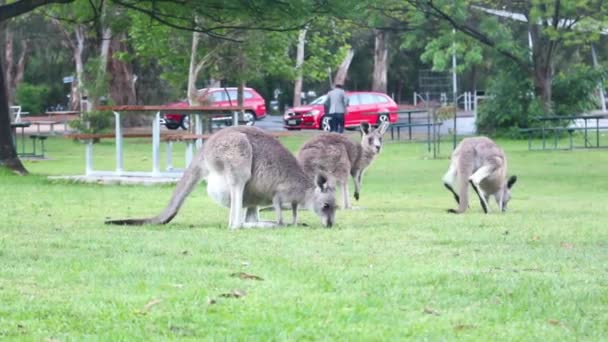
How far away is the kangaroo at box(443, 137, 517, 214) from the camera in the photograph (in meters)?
15.3

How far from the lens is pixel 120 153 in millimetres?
22469

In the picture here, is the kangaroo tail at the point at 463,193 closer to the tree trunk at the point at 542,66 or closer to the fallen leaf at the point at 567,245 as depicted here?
the fallen leaf at the point at 567,245

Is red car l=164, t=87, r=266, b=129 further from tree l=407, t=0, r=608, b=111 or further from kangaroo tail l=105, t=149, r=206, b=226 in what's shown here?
kangaroo tail l=105, t=149, r=206, b=226

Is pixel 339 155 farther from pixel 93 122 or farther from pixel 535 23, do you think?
pixel 535 23

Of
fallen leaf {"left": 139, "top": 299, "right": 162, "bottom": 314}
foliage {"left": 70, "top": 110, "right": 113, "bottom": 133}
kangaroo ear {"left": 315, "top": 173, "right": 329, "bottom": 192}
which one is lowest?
fallen leaf {"left": 139, "top": 299, "right": 162, "bottom": 314}

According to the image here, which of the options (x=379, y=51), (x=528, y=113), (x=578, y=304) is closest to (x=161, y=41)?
(x=528, y=113)

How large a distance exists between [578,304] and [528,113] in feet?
109

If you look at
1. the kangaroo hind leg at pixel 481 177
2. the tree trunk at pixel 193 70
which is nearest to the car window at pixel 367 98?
the tree trunk at pixel 193 70

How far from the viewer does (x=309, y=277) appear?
8375mm

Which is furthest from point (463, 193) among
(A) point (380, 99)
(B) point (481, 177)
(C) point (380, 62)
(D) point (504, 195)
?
(C) point (380, 62)

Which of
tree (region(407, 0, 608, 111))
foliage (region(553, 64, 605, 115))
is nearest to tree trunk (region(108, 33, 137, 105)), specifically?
tree (region(407, 0, 608, 111))

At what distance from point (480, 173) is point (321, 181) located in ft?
12.0

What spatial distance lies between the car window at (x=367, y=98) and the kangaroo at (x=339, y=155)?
31.2 meters

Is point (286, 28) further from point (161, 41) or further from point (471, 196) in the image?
point (161, 41)
